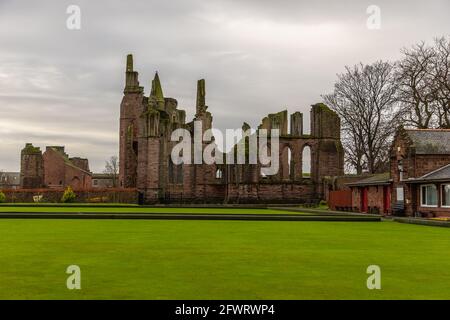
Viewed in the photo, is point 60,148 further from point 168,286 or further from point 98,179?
point 168,286

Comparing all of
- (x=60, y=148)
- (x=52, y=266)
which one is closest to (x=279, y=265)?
(x=52, y=266)

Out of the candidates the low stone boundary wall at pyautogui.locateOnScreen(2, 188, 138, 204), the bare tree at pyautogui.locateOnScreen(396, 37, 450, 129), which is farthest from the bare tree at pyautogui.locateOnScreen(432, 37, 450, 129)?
the low stone boundary wall at pyautogui.locateOnScreen(2, 188, 138, 204)

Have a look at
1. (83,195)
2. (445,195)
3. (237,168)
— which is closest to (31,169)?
(83,195)

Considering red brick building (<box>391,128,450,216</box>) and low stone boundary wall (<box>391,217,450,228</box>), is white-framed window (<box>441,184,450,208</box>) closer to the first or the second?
red brick building (<box>391,128,450,216</box>)

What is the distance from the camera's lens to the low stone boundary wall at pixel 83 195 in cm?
6356

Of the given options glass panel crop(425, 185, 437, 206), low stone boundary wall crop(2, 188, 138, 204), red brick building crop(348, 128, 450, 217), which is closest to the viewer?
red brick building crop(348, 128, 450, 217)

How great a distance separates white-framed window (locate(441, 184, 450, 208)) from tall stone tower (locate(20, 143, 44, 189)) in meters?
52.5

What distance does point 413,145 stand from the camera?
39.5 meters

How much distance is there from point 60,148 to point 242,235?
8372 centimetres

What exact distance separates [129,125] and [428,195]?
139ft

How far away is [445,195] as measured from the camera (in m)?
35.3

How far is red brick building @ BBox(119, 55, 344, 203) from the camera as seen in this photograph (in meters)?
61.8

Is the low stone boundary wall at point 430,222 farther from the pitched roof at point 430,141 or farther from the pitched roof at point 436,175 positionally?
the pitched roof at point 430,141

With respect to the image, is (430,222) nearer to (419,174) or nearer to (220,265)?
(419,174)
